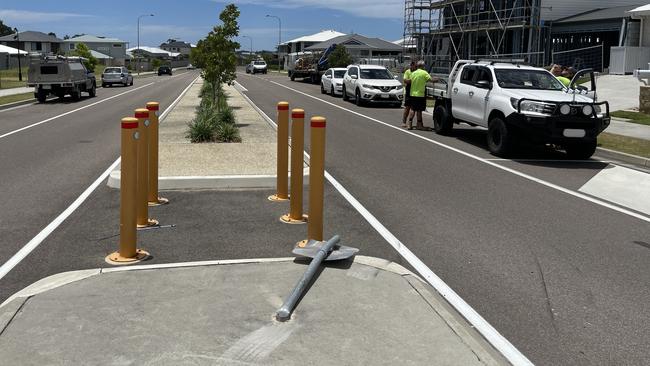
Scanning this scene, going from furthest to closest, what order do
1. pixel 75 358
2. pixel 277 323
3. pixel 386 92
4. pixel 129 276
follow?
pixel 386 92, pixel 129 276, pixel 277 323, pixel 75 358

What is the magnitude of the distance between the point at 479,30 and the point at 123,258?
1593 inches

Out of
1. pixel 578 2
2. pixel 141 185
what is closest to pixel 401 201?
pixel 141 185

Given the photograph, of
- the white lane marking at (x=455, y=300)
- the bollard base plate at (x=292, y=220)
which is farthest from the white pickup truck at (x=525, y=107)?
the bollard base plate at (x=292, y=220)

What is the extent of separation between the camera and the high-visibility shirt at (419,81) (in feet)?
54.5

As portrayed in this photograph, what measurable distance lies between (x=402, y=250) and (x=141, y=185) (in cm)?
270

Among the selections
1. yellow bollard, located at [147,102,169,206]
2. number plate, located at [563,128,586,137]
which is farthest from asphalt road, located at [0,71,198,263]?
number plate, located at [563,128,586,137]

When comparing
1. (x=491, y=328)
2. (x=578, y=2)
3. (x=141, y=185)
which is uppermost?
(x=578, y=2)

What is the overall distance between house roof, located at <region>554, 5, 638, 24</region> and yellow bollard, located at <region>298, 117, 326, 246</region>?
31.4 m

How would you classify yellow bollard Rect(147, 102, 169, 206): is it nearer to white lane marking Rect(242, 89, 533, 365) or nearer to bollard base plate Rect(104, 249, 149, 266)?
bollard base plate Rect(104, 249, 149, 266)

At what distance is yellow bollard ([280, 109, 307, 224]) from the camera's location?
6887mm

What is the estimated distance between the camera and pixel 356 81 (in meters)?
27.6

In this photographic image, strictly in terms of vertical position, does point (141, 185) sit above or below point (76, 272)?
above

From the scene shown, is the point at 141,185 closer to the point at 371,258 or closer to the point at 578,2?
the point at 371,258

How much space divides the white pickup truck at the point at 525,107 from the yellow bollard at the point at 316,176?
743cm
